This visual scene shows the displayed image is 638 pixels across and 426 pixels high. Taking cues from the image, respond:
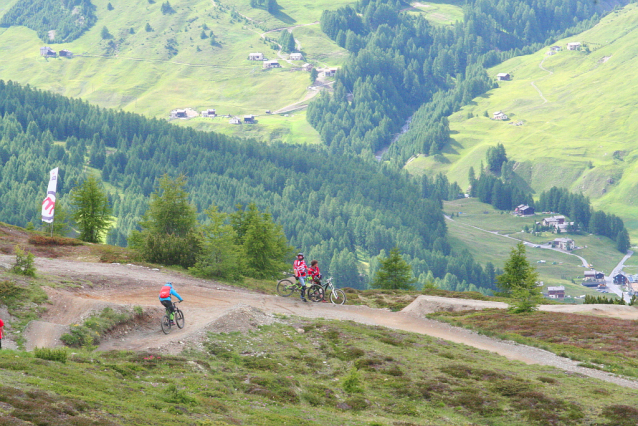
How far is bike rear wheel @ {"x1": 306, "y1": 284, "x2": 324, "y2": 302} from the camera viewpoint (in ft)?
156

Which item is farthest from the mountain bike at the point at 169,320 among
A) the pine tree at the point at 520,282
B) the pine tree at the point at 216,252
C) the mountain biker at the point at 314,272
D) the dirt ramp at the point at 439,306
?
the pine tree at the point at 520,282

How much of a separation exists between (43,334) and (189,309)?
11.3 metres

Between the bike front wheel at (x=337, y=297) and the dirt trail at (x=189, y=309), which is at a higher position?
the bike front wheel at (x=337, y=297)

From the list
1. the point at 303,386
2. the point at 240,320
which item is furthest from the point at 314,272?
the point at 303,386

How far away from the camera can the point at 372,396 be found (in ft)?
97.0

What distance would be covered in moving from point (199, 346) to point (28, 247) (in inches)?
1366

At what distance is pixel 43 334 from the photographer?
3062 cm

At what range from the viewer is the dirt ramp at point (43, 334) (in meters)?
29.6

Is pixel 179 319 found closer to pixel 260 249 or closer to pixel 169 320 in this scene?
pixel 169 320

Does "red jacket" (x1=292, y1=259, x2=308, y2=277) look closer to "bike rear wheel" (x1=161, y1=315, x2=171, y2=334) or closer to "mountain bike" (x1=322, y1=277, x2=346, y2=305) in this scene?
"mountain bike" (x1=322, y1=277, x2=346, y2=305)

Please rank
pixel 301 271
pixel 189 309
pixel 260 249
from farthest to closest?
pixel 260 249 < pixel 301 271 < pixel 189 309

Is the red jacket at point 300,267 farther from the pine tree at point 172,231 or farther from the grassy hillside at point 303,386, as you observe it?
the pine tree at point 172,231

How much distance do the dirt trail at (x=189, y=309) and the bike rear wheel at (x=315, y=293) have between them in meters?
0.75

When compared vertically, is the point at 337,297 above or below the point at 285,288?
below
